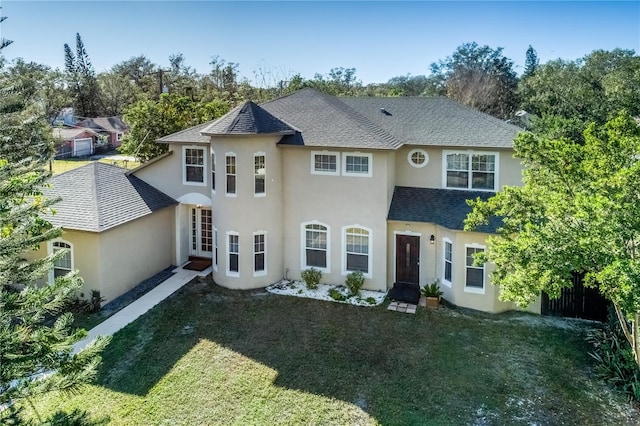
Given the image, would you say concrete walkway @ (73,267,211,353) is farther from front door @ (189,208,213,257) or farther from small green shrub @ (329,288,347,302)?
small green shrub @ (329,288,347,302)

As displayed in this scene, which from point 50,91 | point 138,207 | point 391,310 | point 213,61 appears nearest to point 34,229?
point 138,207

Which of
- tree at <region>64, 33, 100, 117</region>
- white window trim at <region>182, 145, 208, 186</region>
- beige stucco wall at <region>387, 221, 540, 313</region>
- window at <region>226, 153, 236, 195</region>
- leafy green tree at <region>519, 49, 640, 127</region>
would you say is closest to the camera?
beige stucco wall at <region>387, 221, 540, 313</region>

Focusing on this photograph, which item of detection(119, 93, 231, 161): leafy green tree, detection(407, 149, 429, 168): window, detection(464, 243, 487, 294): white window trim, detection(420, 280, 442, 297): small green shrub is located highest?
detection(119, 93, 231, 161): leafy green tree

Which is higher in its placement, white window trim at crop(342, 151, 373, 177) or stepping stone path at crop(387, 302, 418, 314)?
white window trim at crop(342, 151, 373, 177)

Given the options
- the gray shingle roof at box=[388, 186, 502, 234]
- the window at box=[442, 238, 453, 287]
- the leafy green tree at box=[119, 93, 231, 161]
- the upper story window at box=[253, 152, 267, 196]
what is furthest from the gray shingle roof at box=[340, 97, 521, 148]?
the leafy green tree at box=[119, 93, 231, 161]

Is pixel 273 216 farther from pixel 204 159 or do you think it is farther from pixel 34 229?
pixel 34 229

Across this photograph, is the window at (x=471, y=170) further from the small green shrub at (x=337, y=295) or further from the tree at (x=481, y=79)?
the tree at (x=481, y=79)

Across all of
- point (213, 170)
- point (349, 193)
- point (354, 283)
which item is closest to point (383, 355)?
point (354, 283)

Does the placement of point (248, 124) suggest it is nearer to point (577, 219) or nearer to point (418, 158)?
point (418, 158)
